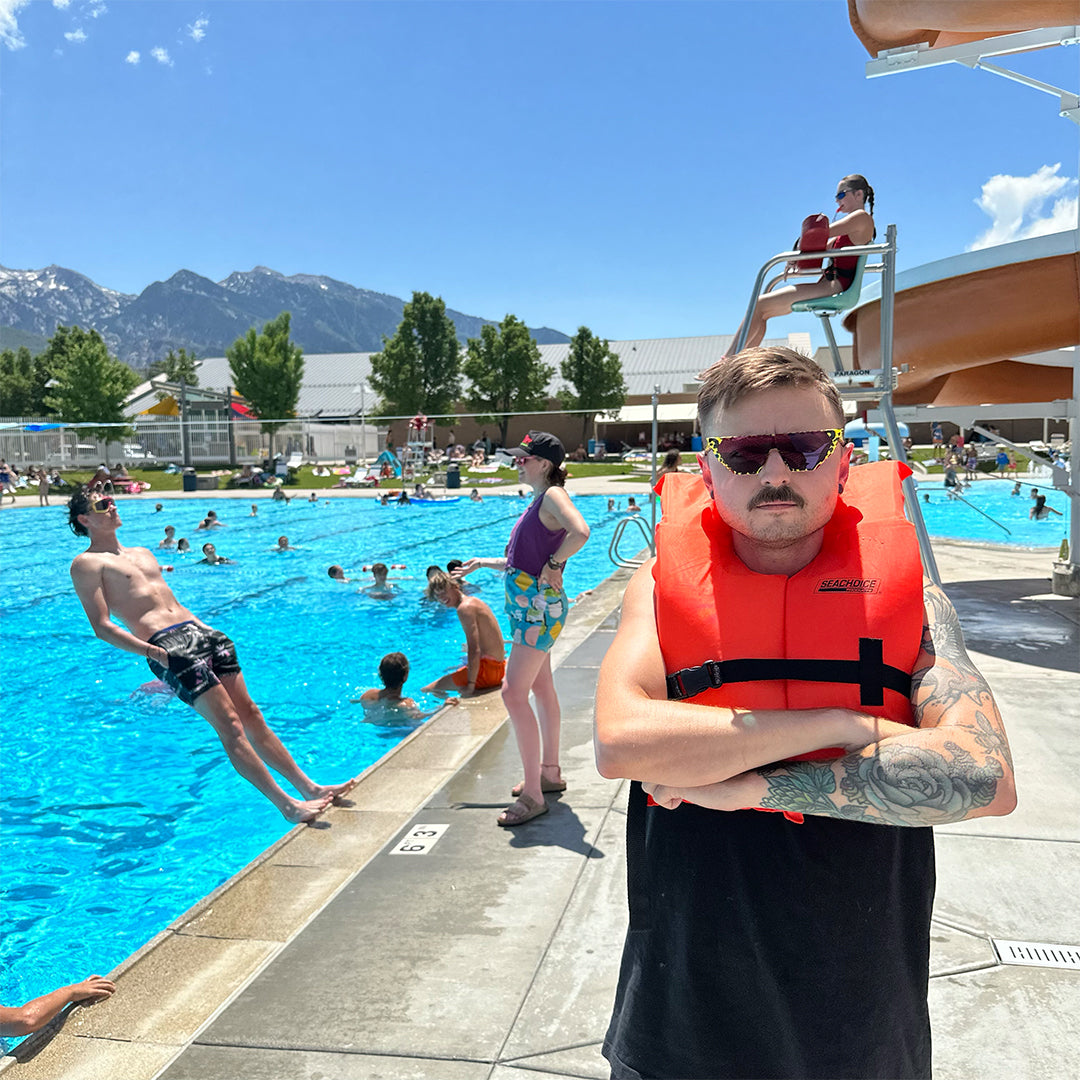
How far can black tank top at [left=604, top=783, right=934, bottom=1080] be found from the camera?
1502mm

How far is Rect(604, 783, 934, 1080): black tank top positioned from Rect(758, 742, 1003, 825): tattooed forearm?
14 centimetres

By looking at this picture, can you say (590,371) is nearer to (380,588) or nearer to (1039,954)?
(380,588)

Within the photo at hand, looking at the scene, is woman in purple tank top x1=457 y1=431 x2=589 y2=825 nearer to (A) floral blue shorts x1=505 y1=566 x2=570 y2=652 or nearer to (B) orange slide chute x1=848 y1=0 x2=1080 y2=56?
(A) floral blue shorts x1=505 y1=566 x2=570 y2=652

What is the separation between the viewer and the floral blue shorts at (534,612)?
14.3 ft

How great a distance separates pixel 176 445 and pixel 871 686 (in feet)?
147

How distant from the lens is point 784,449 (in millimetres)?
1493

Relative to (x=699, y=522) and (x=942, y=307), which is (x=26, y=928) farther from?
(x=942, y=307)

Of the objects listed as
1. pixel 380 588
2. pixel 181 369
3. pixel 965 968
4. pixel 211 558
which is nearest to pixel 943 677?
pixel 965 968

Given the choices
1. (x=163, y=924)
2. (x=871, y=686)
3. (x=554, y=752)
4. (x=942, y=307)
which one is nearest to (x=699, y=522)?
(x=871, y=686)

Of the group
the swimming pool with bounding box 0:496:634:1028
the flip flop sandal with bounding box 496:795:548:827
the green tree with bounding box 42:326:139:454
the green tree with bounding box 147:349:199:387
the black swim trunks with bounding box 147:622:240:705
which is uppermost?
the green tree with bounding box 147:349:199:387

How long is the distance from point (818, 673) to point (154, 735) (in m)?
7.56

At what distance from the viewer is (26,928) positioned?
195 inches

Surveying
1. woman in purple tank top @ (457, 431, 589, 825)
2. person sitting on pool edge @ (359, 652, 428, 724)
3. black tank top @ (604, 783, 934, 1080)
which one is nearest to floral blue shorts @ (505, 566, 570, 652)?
woman in purple tank top @ (457, 431, 589, 825)

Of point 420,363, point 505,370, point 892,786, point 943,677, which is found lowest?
point 892,786
